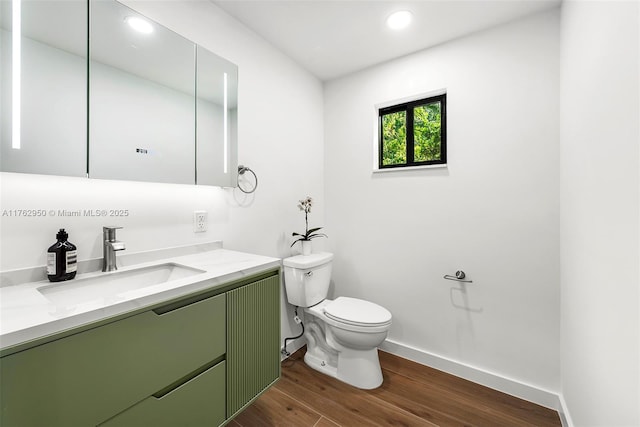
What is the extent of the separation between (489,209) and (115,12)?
2252 millimetres

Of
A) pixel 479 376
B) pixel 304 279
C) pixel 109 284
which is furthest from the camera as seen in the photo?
pixel 304 279

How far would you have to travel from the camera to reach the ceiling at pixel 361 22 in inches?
61.6

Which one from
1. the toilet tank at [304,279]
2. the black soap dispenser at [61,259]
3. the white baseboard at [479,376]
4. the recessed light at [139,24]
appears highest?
the recessed light at [139,24]

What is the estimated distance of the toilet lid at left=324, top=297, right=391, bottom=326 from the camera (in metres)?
1.69

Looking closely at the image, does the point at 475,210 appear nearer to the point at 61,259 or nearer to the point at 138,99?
the point at 138,99

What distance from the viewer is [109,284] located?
1090 millimetres

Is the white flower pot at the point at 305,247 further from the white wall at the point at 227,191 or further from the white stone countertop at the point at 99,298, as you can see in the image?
the white stone countertop at the point at 99,298

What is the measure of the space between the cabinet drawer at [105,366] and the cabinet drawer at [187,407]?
40 millimetres

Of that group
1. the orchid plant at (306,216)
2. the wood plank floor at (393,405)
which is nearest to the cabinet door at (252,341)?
the wood plank floor at (393,405)

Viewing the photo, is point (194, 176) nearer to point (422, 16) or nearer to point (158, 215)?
point (158, 215)

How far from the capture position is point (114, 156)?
1.15 metres

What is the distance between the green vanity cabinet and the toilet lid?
54 cm

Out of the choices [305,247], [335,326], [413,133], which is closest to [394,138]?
[413,133]

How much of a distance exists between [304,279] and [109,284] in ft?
3.68
